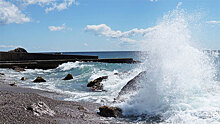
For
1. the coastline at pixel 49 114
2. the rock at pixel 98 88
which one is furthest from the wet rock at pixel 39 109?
the rock at pixel 98 88

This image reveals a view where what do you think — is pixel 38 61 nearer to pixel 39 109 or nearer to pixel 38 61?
pixel 38 61

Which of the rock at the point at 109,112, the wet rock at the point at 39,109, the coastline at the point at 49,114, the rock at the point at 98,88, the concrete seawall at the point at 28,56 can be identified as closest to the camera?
the coastline at the point at 49,114

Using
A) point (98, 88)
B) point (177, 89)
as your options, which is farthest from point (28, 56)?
point (177, 89)

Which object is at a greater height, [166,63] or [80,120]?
[166,63]

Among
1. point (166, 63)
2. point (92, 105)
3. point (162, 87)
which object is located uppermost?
point (166, 63)

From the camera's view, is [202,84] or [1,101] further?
[202,84]

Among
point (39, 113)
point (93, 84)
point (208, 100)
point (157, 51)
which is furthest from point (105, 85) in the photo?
point (39, 113)

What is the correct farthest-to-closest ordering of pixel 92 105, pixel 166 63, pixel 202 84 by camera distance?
pixel 202 84 → pixel 166 63 → pixel 92 105

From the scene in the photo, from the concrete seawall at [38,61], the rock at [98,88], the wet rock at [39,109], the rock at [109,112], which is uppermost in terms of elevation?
the concrete seawall at [38,61]

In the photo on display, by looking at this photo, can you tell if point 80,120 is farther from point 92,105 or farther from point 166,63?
point 166,63

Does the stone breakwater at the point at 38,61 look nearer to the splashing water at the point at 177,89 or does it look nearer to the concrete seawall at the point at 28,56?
the concrete seawall at the point at 28,56

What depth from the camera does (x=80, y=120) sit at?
5.38 m

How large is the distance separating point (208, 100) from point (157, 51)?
2.51 metres

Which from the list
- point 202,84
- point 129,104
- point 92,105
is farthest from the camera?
point 202,84
